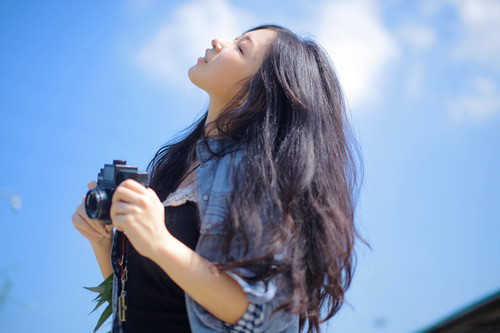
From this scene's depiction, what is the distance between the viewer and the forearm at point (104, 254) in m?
1.59

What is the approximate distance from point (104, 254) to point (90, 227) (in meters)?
0.12

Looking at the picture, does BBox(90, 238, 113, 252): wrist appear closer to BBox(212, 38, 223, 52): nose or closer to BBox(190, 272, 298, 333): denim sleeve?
BBox(190, 272, 298, 333): denim sleeve

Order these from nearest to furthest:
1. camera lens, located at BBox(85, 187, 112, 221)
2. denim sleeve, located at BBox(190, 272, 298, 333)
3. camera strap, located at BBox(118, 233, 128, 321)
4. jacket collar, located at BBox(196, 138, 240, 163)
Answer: denim sleeve, located at BBox(190, 272, 298, 333), camera lens, located at BBox(85, 187, 112, 221), camera strap, located at BBox(118, 233, 128, 321), jacket collar, located at BBox(196, 138, 240, 163)

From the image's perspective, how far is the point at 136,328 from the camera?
132cm

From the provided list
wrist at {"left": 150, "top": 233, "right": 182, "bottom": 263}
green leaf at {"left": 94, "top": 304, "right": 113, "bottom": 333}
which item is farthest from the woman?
green leaf at {"left": 94, "top": 304, "right": 113, "bottom": 333}

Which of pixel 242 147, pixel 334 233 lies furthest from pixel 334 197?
pixel 242 147

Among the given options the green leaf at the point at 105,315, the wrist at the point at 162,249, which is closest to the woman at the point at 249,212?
the wrist at the point at 162,249

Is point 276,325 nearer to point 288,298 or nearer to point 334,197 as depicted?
point 288,298

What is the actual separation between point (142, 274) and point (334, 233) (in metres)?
0.61

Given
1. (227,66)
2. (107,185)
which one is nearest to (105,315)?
(107,185)

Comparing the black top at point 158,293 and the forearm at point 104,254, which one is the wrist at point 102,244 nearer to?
the forearm at point 104,254

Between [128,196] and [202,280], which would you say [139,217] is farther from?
[202,280]

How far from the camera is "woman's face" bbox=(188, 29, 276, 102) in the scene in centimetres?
157

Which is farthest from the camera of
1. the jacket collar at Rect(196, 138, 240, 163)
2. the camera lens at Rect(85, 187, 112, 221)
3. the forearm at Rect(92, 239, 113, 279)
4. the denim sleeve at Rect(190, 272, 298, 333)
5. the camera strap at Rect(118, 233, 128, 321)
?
the forearm at Rect(92, 239, 113, 279)
